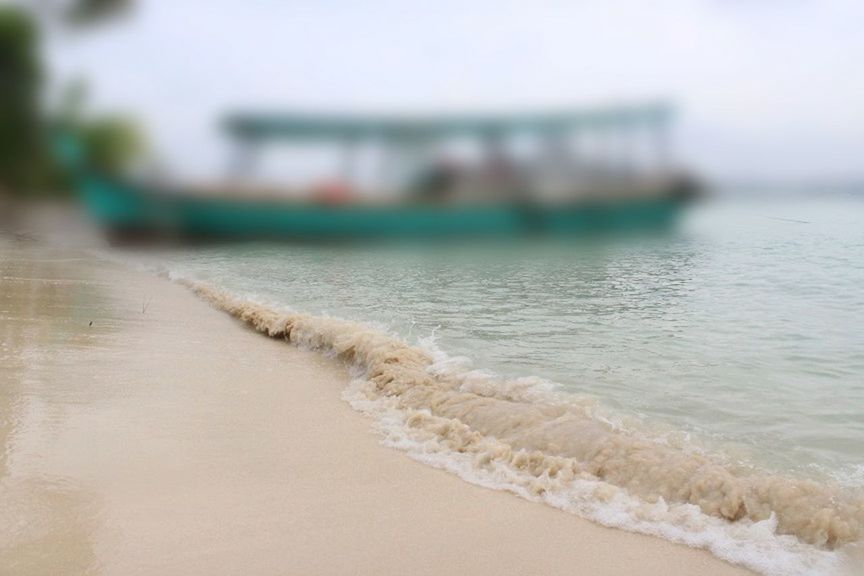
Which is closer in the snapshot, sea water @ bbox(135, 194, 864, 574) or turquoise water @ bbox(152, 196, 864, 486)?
sea water @ bbox(135, 194, 864, 574)

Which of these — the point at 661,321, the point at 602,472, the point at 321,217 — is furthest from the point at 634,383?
the point at 321,217

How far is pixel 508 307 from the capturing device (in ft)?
28.7

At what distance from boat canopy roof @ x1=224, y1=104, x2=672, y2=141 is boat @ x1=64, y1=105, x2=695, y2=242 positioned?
3 cm

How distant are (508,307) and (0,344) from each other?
17.2 ft

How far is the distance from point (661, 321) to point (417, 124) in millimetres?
16210

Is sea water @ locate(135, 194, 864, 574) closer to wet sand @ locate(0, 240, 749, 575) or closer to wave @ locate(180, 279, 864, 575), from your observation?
wave @ locate(180, 279, 864, 575)

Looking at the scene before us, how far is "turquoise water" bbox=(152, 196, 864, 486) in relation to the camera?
447cm

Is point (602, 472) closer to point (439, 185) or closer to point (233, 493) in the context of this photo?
point (233, 493)

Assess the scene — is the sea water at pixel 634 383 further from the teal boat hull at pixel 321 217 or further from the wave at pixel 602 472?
the teal boat hull at pixel 321 217

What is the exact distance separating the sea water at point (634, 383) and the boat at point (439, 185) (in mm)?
8557

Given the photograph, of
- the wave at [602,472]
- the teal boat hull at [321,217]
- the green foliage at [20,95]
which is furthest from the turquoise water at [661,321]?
the green foliage at [20,95]

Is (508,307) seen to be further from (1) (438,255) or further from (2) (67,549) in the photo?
(1) (438,255)

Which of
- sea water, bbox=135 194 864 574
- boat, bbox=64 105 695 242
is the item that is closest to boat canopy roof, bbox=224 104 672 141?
boat, bbox=64 105 695 242

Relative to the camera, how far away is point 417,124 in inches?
896
